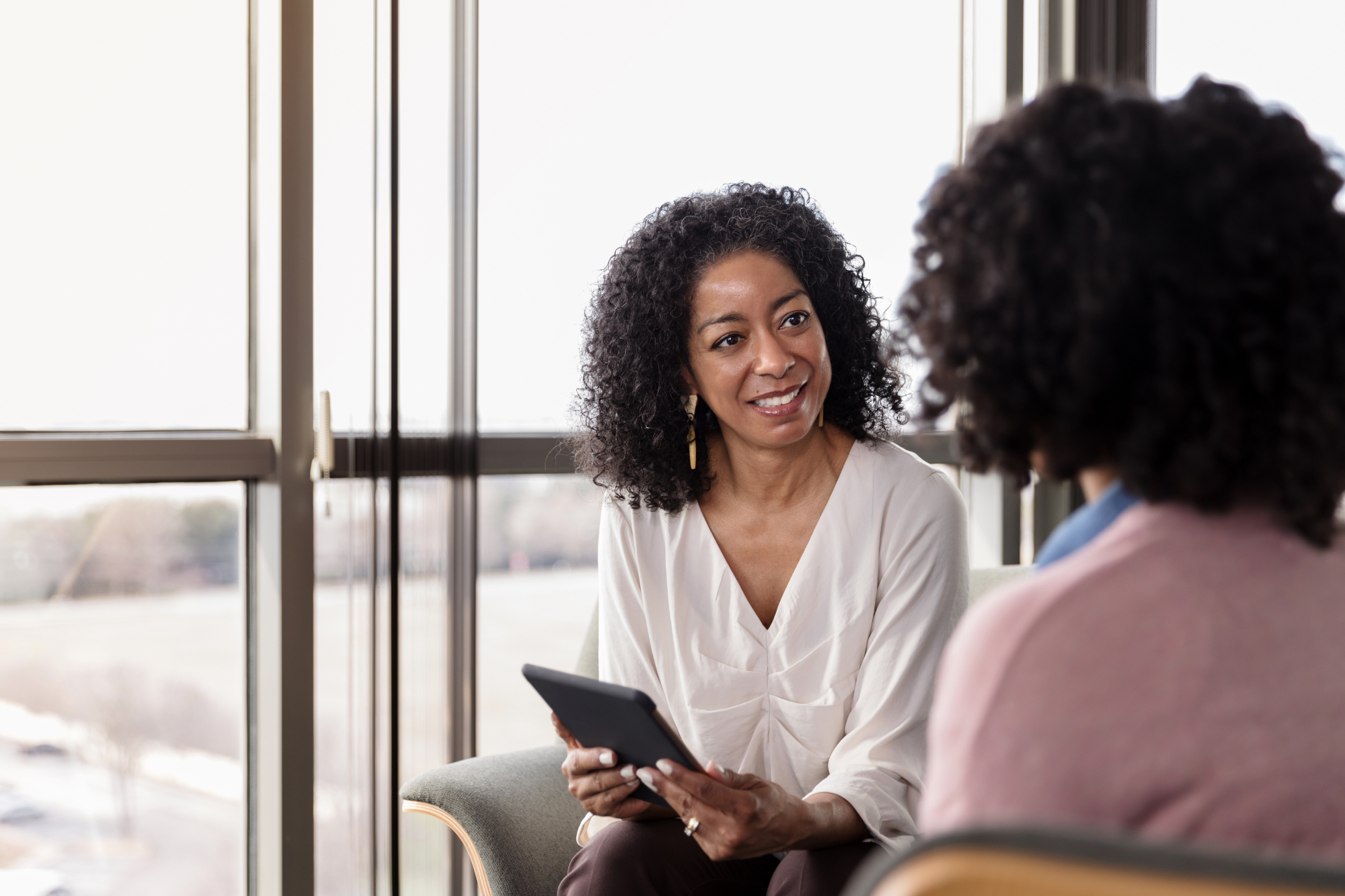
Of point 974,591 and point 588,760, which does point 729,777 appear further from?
point 974,591

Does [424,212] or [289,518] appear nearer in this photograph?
[289,518]

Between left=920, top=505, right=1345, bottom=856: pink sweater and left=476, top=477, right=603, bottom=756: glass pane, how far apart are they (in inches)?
70.1

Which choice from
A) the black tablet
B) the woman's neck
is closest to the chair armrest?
the black tablet

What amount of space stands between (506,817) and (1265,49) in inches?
103

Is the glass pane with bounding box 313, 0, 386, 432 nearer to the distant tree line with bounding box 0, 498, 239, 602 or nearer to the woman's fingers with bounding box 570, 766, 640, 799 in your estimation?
the distant tree line with bounding box 0, 498, 239, 602

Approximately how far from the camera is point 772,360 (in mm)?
→ 1590

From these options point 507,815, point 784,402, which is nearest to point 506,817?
point 507,815

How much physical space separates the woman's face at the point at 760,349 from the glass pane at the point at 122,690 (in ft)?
3.40

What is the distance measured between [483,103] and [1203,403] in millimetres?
1973

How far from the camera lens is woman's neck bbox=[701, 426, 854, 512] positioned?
1.69 metres

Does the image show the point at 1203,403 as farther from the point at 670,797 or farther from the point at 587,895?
the point at 587,895

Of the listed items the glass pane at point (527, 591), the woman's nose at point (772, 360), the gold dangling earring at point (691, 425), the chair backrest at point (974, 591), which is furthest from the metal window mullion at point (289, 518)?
the woman's nose at point (772, 360)

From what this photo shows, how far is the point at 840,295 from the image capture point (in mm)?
1773

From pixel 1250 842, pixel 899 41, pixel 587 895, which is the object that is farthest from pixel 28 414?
pixel 899 41
